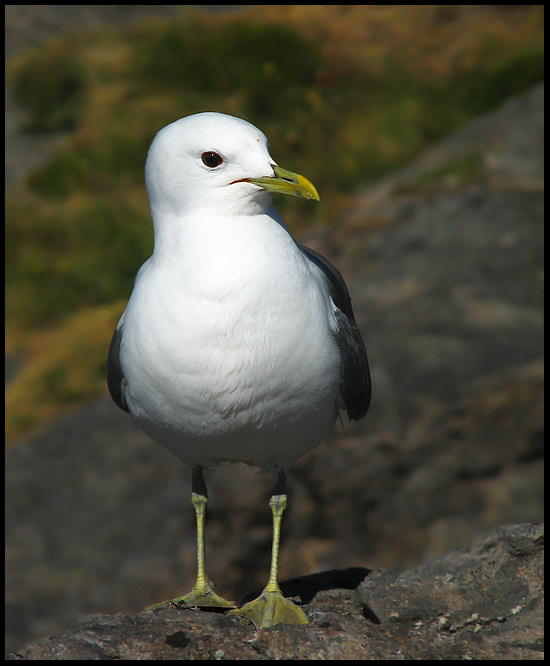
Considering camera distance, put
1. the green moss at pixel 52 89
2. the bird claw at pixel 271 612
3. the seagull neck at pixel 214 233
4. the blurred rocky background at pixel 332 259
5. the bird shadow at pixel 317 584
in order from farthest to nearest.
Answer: the green moss at pixel 52 89
the blurred rocky background at pixel 332 259
the bird shadow at pixel 317 584
the bird claw at pixel 271 612
the seagull neck at pixel 214 233

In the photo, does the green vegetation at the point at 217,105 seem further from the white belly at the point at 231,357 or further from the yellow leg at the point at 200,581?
the white belly at the point at 231,357

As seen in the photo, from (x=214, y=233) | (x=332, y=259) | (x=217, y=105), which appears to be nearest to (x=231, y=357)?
(x=214, y=233)

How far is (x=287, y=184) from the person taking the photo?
4910 mm

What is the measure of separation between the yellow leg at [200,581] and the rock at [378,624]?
0.21m

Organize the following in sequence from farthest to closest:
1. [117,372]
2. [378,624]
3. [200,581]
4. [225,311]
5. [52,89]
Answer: [52,89] → [200,581] → [117,372] → [378,624] → [225,311]

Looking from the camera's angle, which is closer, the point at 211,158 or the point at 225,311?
the point at 225,311

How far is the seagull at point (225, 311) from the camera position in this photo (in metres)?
4.92

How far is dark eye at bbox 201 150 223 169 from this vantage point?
5.03 meters

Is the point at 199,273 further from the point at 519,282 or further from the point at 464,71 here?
the point at 464,71

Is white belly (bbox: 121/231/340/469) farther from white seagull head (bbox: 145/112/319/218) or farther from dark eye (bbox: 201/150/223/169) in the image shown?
dark eye (bbox: 201/150/223/169)

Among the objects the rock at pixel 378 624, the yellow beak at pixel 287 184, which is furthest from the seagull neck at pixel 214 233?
the rock at pixel 378 624

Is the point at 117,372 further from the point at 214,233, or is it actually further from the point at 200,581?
the point at 200,581

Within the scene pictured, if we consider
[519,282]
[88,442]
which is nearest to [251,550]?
[88,442]

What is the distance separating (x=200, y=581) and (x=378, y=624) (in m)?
1.37
